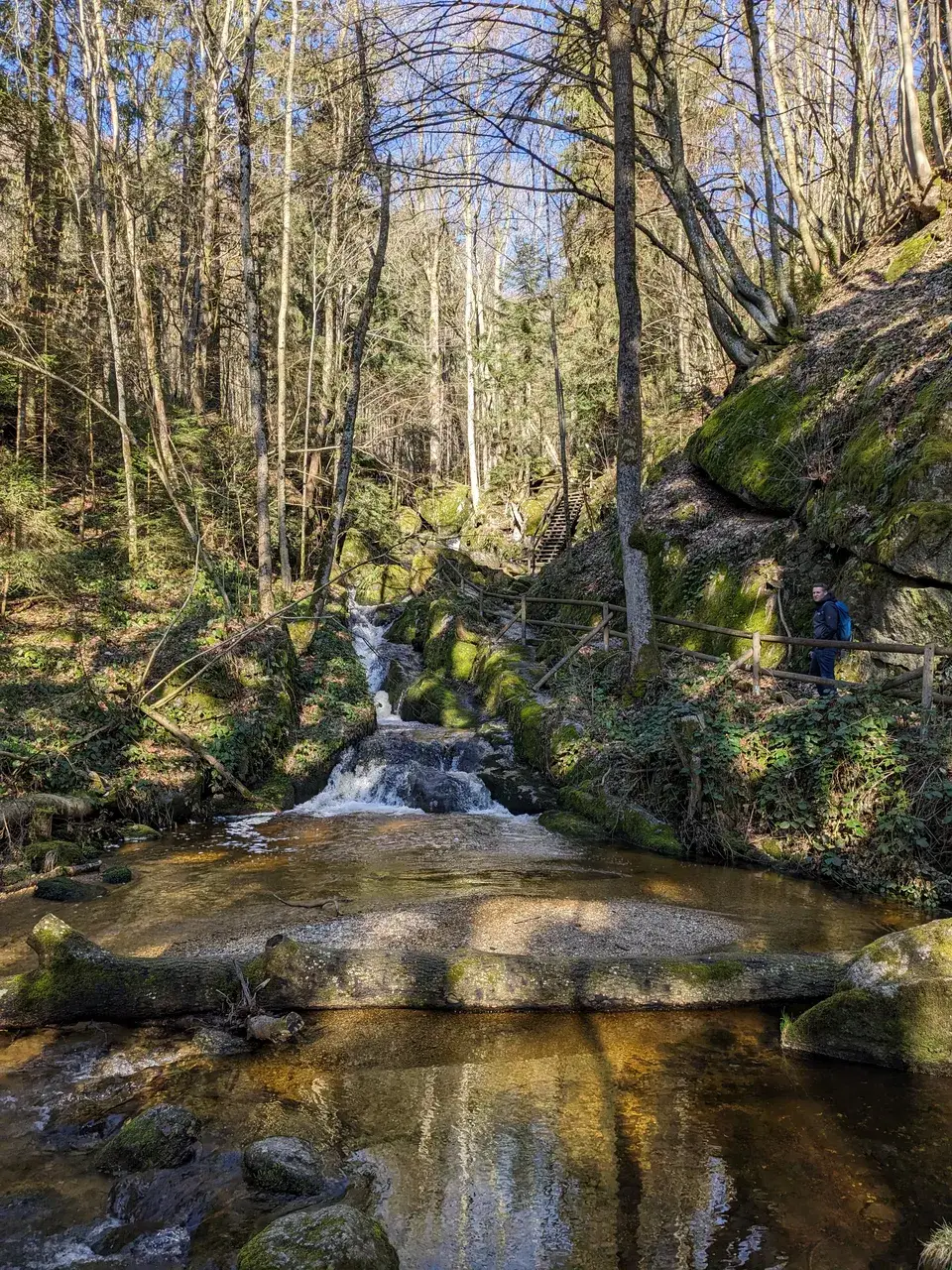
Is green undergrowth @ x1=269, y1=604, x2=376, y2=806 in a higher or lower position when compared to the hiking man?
lower

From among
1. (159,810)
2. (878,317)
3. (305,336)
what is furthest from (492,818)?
(305,336)

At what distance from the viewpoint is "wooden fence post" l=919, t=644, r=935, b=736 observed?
7883 mm

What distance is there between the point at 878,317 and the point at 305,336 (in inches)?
697

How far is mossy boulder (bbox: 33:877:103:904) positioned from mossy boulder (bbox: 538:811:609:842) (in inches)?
235

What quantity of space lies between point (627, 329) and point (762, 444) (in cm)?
392

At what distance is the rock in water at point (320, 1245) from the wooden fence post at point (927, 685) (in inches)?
282

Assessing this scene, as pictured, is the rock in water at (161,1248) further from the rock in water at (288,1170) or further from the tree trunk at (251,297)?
the tree trunk at (251,297)

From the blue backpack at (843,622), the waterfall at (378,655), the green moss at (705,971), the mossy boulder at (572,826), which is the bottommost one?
the mossy boulder at (572,826)

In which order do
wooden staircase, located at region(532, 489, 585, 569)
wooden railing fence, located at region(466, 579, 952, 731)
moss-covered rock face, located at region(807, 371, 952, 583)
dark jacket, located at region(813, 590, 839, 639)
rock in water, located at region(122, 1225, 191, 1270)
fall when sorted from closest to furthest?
rock in water, located at region(122, 1225, 191, 1270), wooden railing fence, located at region(466, 579, 952, 731), moss-covered rock face, located at region(807, 371, 952, 583), dark jacket, located at region(813, 590, 839, 639), wooden staircase, located at region(532, 489, 585, 569)

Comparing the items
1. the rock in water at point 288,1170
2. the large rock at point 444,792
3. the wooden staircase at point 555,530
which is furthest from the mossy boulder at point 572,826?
the wooden staircase at point 555,530

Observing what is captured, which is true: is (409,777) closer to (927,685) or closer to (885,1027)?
(927,685)

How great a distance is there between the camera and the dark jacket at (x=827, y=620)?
962 centimetres

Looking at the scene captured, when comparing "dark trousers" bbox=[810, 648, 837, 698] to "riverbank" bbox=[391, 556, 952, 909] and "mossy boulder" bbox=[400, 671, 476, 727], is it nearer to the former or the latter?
"riverbank" bbox=[391, 556, 952, 909]

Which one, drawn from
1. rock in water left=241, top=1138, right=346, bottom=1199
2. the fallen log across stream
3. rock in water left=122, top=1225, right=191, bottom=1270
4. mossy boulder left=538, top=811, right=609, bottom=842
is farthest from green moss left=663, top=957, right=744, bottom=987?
mossy boulder left=538, top=811, right=609, bottom=842
